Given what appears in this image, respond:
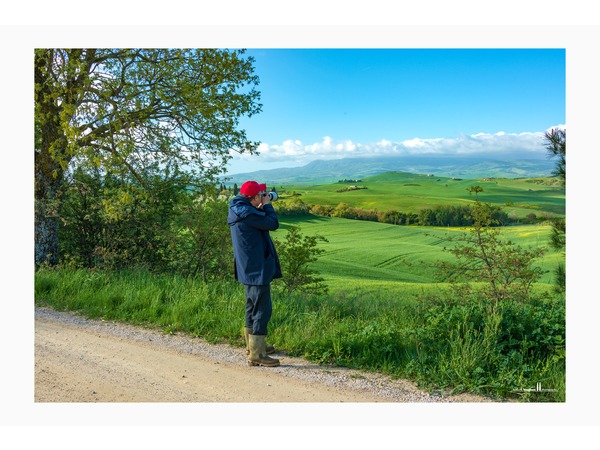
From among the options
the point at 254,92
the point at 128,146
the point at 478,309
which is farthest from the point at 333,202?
the point at 478,309

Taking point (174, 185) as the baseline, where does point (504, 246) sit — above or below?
below

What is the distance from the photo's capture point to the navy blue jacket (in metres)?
5.43

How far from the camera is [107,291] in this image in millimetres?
8383

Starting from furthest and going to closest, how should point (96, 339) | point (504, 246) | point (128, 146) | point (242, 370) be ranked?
point (128, 146) → point (504, 246) → point (96, 339) → point (242, 370)

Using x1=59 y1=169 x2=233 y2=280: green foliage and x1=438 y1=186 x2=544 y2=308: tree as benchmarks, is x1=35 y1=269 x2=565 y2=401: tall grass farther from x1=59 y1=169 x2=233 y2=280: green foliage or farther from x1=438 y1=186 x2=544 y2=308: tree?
x1=59 y1=169 x2=233 y2=280: green foliage

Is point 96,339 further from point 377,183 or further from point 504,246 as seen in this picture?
point 377,183

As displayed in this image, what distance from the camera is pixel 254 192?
5.59 m

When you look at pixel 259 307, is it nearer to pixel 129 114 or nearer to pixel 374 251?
pixel 129 114

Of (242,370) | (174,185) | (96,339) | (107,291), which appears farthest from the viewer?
(174,185)

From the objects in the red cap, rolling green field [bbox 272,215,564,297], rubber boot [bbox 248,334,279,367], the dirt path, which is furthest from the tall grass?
rolling green field [bbox 272,215,564,297]

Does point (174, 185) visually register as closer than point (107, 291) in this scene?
No

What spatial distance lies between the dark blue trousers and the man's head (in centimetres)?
100

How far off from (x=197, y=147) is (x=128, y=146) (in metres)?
2.07
